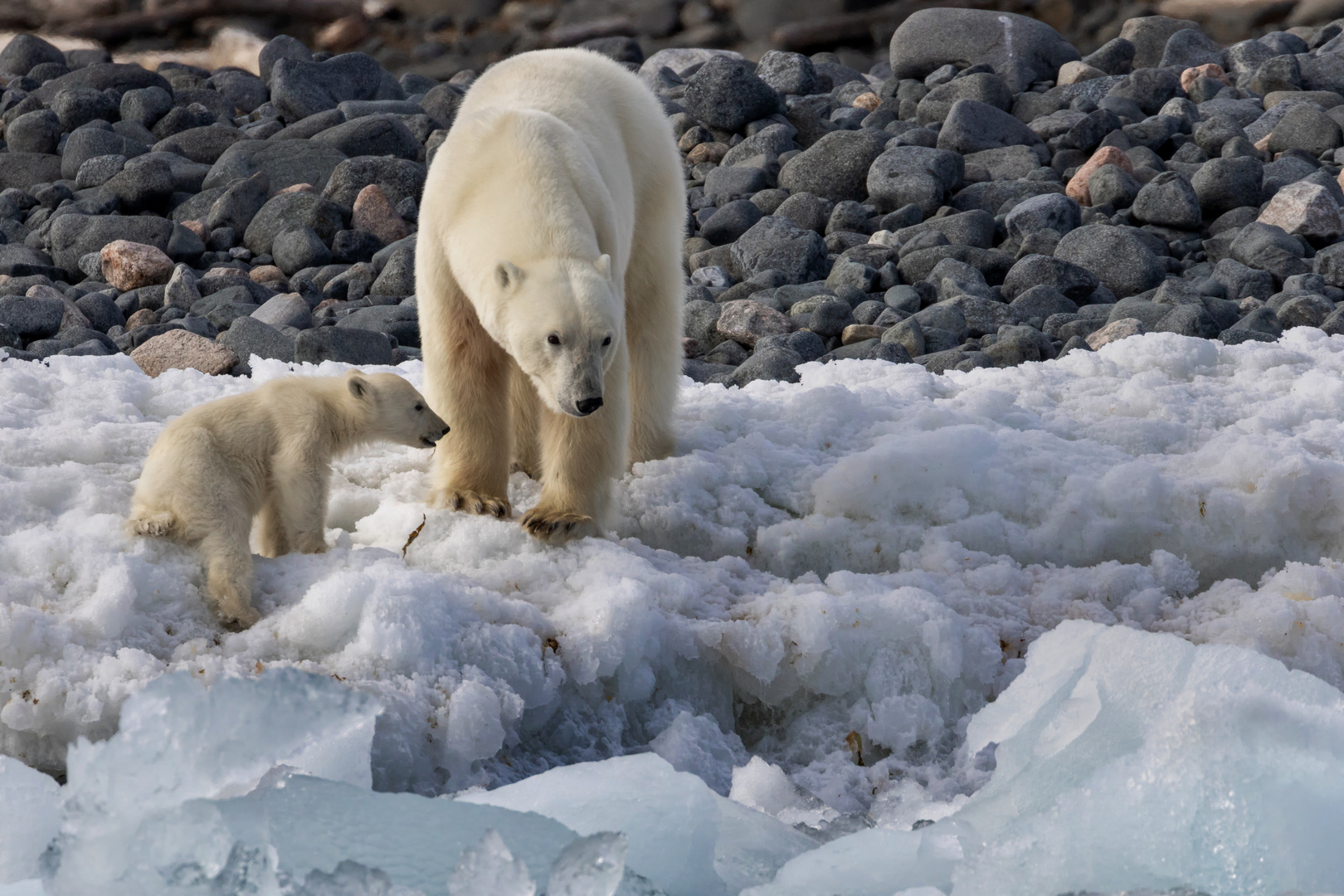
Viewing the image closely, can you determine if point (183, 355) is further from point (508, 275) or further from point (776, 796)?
point (776, 796)

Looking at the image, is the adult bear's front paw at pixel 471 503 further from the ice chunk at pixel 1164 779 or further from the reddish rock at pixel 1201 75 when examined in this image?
the reddish rock at pixel 1201 75

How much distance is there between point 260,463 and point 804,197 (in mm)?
5965

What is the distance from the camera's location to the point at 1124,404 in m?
4.21

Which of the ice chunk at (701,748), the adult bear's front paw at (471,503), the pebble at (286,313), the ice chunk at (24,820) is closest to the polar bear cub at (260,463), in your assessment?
the adult bear's front paw at (471,503)

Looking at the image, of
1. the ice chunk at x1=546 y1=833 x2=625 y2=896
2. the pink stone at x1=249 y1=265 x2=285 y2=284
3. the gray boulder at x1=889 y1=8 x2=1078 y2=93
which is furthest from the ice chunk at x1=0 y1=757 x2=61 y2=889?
the gray boulder at x1=889 y1=8 x2=1078 y2=93

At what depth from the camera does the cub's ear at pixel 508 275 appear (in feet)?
9.90

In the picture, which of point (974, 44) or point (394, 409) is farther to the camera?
point (974, 44)

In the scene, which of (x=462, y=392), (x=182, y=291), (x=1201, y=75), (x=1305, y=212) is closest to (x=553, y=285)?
(x=462, y=392)

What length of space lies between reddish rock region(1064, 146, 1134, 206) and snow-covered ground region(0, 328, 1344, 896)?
14.6 feet

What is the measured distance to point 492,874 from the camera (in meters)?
1.65

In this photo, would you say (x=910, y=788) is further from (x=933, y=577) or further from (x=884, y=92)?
(x=884, y=92)

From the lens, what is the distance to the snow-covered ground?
1.97m

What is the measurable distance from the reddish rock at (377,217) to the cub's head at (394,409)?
5178mm

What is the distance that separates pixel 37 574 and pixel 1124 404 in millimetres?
3191
